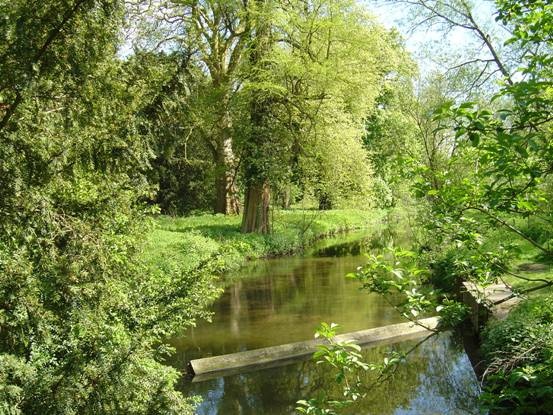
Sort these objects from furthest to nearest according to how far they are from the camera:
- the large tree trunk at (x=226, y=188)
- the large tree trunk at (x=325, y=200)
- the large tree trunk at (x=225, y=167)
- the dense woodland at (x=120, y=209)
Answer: the large tree trunk at (x=226, y=188) < the large tree trunk at (x=325, y=200) < the large tree trunk at (x=225, y=167) < the dense woodland at (x=120, y=209)

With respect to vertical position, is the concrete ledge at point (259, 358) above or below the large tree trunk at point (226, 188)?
below

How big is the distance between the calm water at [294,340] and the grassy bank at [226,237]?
1.32m

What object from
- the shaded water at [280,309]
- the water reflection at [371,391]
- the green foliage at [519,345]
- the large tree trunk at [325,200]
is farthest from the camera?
the large tree trunk at [325,200]

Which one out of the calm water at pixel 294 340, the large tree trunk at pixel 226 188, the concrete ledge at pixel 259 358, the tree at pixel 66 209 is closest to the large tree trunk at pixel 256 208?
the large tree trunk at pixel 226 188

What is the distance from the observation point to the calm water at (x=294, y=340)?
734 centimetres

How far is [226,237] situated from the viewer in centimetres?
1978

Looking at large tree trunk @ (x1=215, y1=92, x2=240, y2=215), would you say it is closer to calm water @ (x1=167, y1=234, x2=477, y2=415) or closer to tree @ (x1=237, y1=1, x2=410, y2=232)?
tree @ (x1=237, y1=1, x2=410, y2=232)

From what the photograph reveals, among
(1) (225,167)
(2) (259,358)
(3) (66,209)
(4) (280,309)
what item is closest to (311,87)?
(1) (225,167)

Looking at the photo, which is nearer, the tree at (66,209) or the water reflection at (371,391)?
the tree at (66,209)

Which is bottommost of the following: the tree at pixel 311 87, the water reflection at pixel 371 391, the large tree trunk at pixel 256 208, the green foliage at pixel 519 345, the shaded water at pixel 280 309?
the water reflection at pixel 371 391

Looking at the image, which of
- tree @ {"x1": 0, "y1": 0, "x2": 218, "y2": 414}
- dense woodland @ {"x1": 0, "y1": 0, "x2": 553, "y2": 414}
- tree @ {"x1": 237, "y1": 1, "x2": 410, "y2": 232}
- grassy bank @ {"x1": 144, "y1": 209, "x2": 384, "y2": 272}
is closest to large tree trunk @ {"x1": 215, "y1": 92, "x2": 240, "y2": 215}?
tree @ {"x1": 237, "y1": 1, "x2": 410, "y2": 232}

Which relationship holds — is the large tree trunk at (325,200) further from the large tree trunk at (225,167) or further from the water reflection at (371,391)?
the water reflection at (371,391)

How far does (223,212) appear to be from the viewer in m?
25.9

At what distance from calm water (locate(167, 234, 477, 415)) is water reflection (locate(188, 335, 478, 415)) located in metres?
0.01
